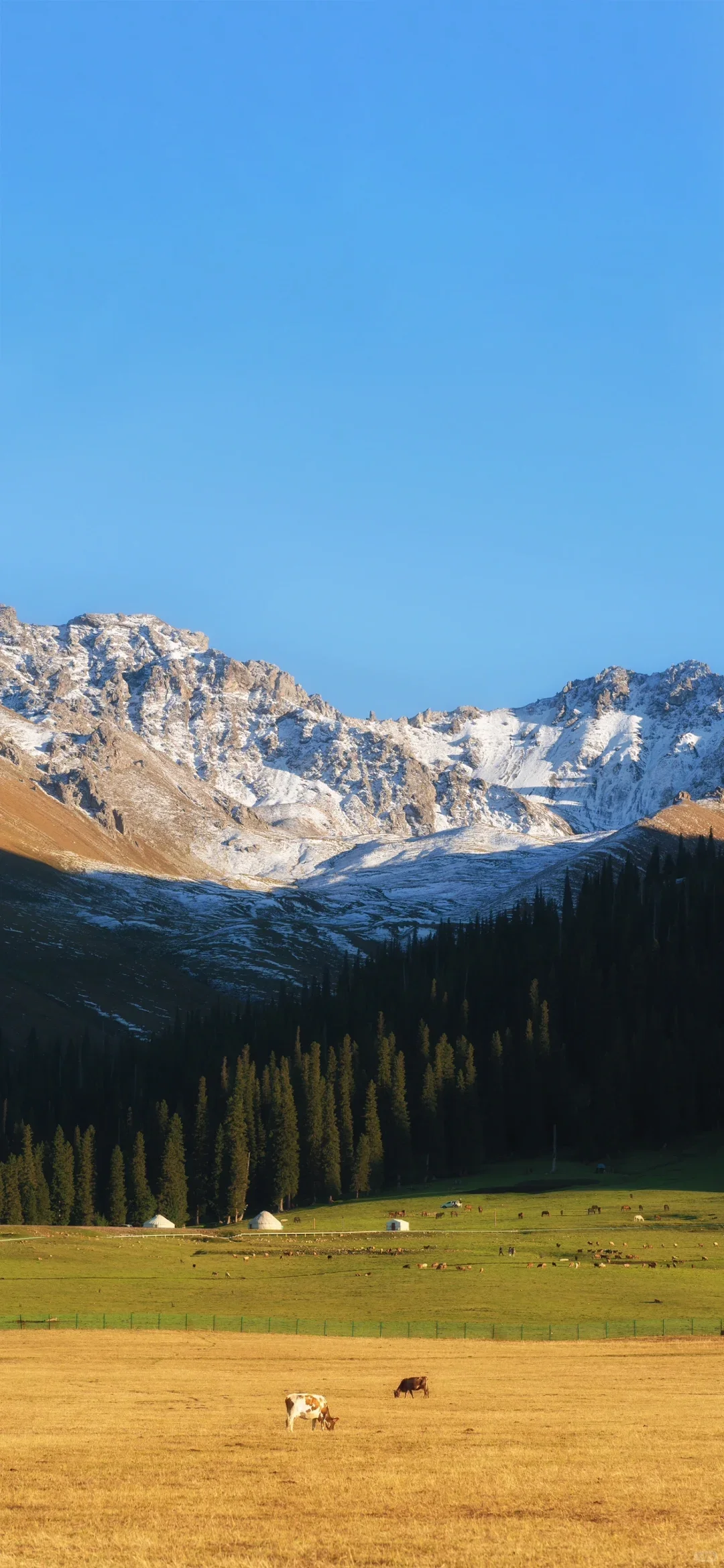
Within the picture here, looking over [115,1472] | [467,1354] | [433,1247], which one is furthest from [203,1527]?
[433,1247]

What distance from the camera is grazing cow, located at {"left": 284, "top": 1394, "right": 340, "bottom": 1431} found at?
174 ft

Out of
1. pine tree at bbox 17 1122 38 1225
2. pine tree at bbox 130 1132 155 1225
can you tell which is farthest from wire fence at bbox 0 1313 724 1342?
pine tree at bbox 17 1122 38 1225

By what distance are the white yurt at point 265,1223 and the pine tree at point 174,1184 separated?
2020 cm

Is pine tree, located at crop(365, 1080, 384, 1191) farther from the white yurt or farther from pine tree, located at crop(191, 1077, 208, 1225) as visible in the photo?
the white yurt

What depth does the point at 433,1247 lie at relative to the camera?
133750 mm

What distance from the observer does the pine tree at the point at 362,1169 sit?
623ft

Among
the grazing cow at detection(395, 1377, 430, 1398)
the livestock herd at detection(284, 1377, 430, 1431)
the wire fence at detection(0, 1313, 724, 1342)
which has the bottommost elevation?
the wire fence at detection(0, 1313, 724, 1342)

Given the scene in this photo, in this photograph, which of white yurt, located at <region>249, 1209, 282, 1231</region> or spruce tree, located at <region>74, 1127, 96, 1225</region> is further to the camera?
spruce tree, located at <region>74, 1127, 96, 1225</region>

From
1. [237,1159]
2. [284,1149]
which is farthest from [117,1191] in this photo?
[284,1149]

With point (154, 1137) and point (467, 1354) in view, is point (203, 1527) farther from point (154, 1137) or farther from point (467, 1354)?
point (154, 1137)

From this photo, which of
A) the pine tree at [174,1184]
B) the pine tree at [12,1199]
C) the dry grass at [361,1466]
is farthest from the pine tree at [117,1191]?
the dry grass at [361,1466]

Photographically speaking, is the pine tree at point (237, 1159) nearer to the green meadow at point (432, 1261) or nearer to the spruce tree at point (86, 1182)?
the green meadow at point (432, 1261)

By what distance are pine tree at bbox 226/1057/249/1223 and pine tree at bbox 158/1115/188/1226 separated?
6670 millimetres

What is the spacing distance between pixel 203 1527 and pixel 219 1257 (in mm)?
103264
